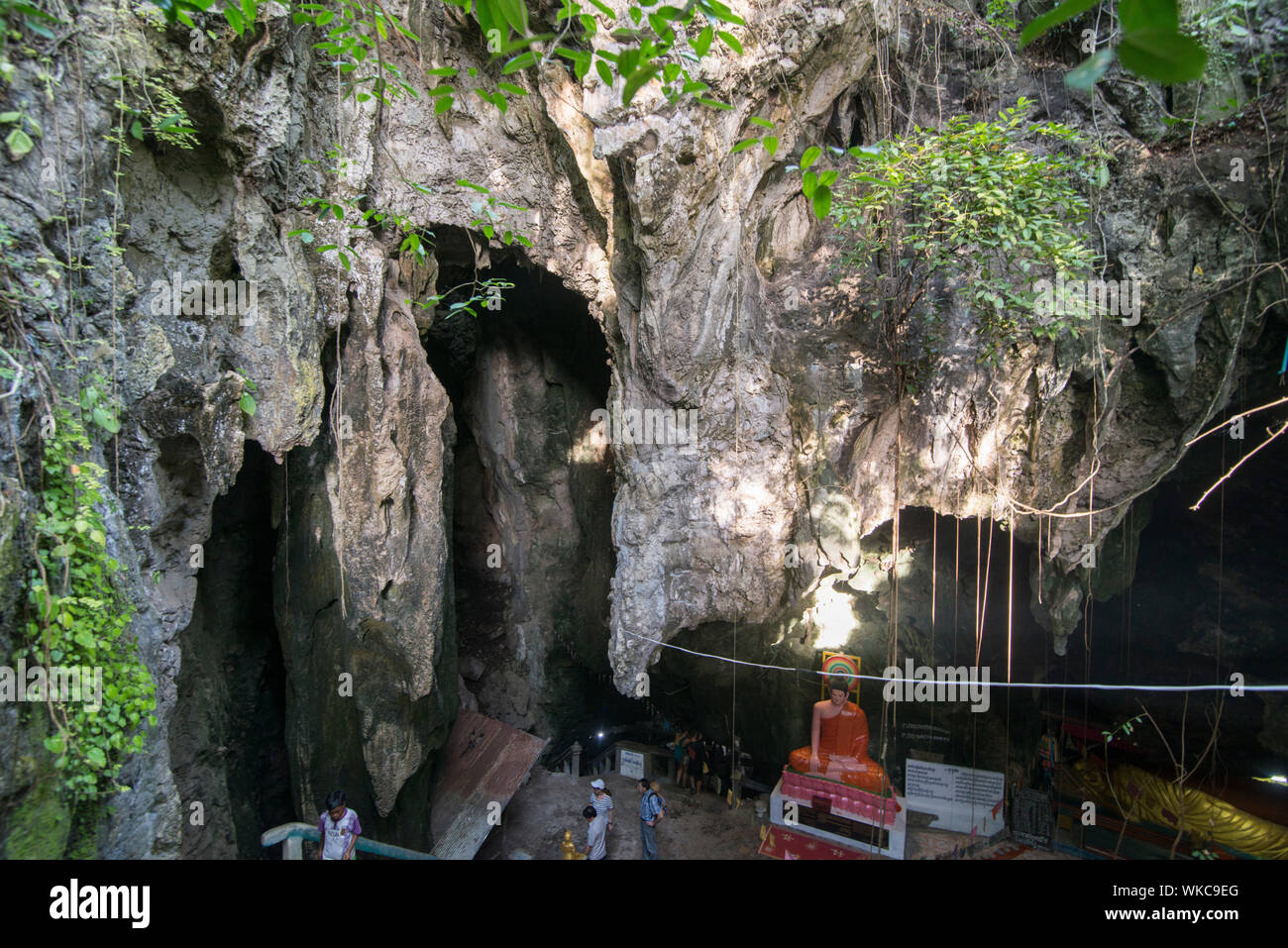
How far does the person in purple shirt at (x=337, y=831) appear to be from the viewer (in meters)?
5.25

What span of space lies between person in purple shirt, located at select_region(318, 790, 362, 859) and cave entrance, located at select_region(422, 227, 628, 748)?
4.41m

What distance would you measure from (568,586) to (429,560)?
349 centimetres

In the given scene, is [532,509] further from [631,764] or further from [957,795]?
[957,795]

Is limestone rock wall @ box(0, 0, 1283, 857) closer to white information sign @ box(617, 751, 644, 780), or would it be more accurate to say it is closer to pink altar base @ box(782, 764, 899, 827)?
pink altar base @ box(782, 764, 899, 827)

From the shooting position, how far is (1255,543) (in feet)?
30.3

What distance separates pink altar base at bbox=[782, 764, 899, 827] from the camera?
684 cm

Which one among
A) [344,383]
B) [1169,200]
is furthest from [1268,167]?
[344,383]

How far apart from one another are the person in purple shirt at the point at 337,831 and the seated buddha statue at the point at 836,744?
15.5 feet

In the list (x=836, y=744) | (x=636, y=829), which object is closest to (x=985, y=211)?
(x=836, y=744)

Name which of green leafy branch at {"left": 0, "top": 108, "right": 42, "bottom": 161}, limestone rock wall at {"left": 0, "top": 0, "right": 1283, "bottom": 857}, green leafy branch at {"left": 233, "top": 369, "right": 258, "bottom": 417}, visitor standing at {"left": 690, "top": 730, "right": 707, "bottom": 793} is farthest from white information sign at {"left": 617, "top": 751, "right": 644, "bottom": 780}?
green leafy branch at {"left": 0, "top": 108, "right": 42, "bottom": 161}

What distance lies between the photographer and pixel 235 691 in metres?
6.80

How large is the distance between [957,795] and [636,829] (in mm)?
3938

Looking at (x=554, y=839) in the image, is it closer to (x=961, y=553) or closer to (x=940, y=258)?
(x=961, y=553)

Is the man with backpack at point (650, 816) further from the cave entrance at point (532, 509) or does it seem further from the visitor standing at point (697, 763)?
the cave entrance at point (532, 509)
